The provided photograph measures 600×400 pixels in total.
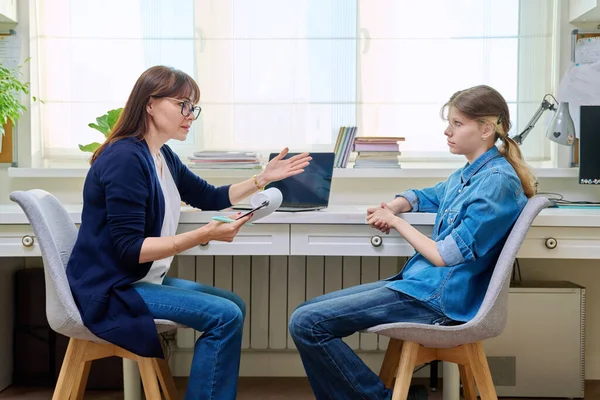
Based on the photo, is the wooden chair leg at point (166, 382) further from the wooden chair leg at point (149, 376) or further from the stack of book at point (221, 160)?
the stack of book at point (221, 160)

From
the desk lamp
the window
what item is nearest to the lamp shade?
the desk lamp

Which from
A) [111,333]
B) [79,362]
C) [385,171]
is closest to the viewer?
[111,333]

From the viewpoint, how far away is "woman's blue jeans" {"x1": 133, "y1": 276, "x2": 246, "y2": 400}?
1.69 metres

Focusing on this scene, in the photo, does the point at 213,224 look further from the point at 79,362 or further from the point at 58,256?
the point at 79,362

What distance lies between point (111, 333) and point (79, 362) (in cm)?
19

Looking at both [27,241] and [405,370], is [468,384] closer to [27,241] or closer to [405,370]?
[405,370]

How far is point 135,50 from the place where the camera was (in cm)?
289

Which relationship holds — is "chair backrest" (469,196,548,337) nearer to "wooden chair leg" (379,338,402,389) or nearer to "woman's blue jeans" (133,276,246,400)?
"wooden chair leg" (379,338,402,389)

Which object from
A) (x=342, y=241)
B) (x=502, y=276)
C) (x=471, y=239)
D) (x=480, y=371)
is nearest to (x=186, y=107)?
(x=342, y=241)

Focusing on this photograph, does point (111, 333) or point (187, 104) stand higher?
point (187, 104)

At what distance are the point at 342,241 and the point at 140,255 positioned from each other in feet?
2.22

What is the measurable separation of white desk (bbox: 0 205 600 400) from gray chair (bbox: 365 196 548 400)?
38 centimetres

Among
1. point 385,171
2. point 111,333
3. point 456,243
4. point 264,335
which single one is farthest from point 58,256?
point 385,171

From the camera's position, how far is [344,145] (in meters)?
2.68
